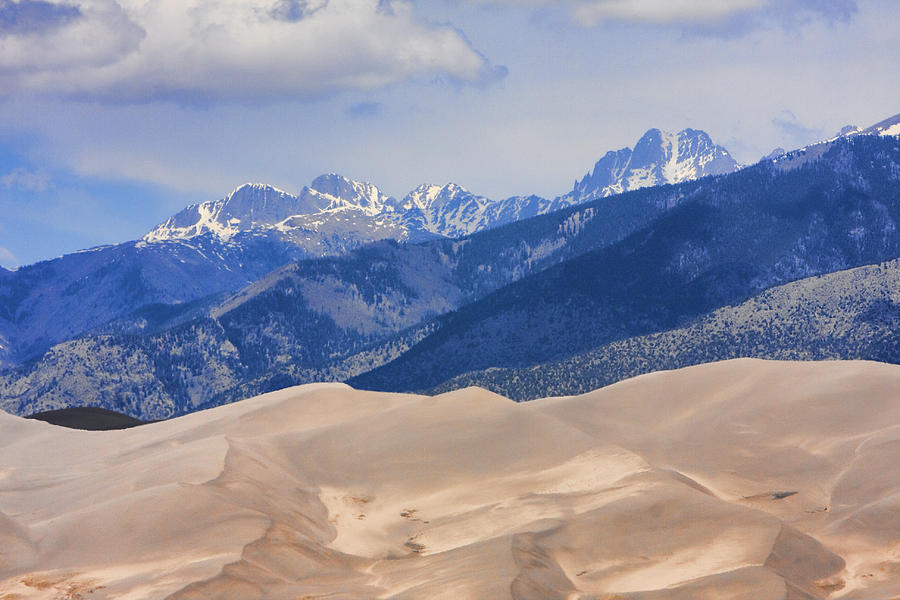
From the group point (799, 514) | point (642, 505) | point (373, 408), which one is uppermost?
point (373, 408)

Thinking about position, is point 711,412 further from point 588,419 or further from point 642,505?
point 642,505

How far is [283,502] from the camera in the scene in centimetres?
8162

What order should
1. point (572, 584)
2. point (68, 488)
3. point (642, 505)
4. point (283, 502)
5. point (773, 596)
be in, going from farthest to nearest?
point (68, 488)
point (283, 502)
point (642, 505)
point (572, 584)
point (773, 596)

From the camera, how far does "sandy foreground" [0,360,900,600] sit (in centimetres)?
6247

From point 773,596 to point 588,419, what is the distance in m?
59.3

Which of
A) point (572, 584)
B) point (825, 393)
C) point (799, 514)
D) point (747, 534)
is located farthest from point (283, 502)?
point (825, 393)

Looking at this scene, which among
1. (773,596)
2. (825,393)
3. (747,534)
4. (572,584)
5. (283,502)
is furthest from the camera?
(825,393)

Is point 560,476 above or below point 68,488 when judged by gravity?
below

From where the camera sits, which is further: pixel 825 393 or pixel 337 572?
pixel 825 393

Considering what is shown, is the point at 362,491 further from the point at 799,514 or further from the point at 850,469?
the point at 850,469

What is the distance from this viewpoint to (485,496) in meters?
84.0

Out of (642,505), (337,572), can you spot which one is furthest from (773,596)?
(337,572)

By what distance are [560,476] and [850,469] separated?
24846 millimetres

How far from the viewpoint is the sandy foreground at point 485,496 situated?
62.5 metres
